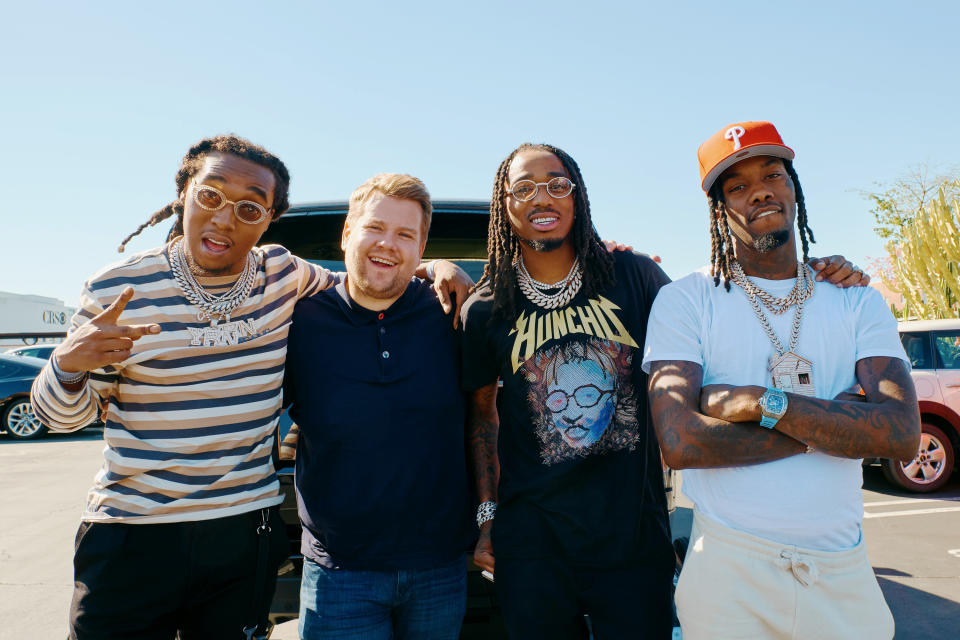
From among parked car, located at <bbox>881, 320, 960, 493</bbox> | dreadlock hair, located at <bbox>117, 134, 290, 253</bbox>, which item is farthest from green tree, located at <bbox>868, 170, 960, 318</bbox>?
dreadlock hair, located at <bbox>117, 134, 290, 253</bbox>

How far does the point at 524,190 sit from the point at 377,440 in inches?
40.9

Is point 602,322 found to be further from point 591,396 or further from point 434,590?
point 434,590

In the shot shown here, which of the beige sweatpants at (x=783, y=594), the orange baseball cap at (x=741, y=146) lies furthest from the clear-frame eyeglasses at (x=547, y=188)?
the beige sweatpants at (x=783, y=594)

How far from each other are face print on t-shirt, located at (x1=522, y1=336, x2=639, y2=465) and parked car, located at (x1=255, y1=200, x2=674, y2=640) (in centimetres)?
56

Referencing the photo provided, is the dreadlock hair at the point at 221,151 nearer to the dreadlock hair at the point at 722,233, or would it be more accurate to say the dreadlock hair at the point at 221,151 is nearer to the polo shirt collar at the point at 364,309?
the polo shirt collar at the point at 364,309

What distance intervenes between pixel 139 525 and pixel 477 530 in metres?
1.10

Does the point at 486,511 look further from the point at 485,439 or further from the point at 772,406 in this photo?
the point at 772,406

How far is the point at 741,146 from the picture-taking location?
196cm

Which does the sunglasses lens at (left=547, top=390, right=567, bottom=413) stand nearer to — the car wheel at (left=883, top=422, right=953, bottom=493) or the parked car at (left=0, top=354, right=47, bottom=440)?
the car wheel at (left=883, top=422, right=953, bottom=493)

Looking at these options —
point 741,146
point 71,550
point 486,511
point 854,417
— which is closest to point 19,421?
point 71,550

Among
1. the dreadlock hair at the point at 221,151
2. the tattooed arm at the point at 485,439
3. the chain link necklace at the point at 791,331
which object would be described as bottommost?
the tattooed arm at the point at 485,439

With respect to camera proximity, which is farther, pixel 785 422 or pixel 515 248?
pixel 515 248

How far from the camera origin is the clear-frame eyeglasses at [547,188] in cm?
218

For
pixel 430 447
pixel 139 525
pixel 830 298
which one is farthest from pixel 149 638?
pixel 830 298
